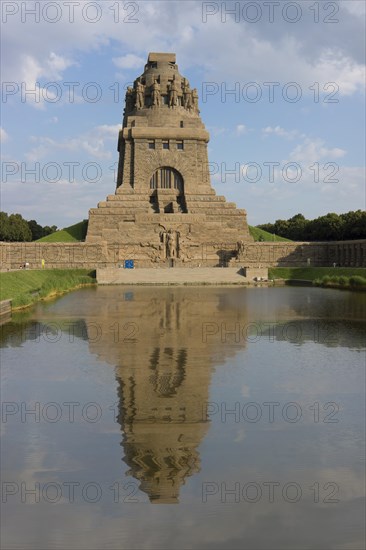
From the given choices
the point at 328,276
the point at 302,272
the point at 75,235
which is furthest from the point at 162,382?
A: the point at 75,235

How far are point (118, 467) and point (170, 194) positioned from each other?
251 feet

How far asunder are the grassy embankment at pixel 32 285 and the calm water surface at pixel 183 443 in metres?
15.4

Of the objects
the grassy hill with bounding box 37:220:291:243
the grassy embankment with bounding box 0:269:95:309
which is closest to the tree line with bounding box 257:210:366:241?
the grassy hill with bounding box 37:220:291:243

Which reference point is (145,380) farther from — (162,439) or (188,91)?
(188,91)

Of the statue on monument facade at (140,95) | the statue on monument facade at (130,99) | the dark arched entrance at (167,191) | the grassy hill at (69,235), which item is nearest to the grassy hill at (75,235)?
the grassy hill at (69,235)

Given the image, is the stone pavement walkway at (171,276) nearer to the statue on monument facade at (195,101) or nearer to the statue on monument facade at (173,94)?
the statue on monument facade at (173,94)

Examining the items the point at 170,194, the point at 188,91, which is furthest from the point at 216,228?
the point at 188,91

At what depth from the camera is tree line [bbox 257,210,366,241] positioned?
9250cm

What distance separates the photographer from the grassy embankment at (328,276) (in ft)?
175

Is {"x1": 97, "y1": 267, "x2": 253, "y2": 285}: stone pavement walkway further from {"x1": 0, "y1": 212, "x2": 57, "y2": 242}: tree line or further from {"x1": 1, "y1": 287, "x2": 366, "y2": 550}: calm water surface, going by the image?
{"x1": 0, "y1": 212, "x2": 57, "y2": 242}: tree line

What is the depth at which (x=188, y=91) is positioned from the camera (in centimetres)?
8962

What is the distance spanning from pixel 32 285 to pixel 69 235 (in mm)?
40351

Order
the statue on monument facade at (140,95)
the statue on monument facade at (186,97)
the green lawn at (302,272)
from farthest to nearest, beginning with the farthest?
the statue on monument facade at (186,97) → the statue on monument facade at (140,95) → the green lawn at (302,272)

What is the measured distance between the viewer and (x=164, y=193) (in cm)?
8462
